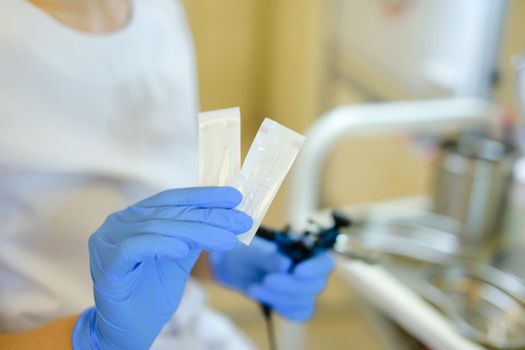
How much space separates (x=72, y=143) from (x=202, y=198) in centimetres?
32

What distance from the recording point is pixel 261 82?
11.3 ft

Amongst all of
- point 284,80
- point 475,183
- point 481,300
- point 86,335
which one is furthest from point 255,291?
point 284,80

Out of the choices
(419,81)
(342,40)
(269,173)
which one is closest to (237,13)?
(342,40)

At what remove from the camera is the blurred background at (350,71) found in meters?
1.61

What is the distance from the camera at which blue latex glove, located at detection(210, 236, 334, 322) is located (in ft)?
2.68

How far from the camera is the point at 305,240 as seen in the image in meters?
0.83

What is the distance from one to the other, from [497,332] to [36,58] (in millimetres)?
757

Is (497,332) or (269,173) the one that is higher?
(269,173)

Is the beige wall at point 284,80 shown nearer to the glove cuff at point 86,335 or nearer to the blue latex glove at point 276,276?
the blue latex glove at point 276,276

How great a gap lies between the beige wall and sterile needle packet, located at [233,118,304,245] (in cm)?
135

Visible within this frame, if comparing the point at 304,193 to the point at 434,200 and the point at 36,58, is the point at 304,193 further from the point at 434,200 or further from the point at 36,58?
the point at 36,58

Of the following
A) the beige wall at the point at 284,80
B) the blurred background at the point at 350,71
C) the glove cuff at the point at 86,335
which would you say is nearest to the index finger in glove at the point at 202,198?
the glove cuff at the point at 86,335

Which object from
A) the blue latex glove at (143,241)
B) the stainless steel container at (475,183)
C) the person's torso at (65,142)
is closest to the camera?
the blue latex glove at (143,241)

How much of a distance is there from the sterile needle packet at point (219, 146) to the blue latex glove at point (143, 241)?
34 mm
